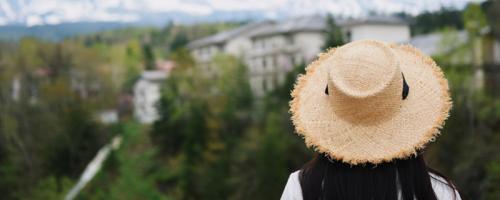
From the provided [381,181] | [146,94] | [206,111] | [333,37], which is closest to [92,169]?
[206,111]

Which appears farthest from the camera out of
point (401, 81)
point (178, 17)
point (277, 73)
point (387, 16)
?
point (178, 17)

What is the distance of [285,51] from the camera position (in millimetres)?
18828

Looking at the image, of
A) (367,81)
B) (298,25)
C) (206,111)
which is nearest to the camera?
(367,81)

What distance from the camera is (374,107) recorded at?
97 cm

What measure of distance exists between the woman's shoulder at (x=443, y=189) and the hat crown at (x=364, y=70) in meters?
0.23

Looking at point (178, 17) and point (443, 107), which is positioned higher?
point (443, 107)

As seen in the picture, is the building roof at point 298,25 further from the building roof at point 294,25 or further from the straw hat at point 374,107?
the straw hat at point 374,107

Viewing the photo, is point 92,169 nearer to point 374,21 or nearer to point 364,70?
point 374,21

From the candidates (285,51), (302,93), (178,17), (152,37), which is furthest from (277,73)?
(152,37)

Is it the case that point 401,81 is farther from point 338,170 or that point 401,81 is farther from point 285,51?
point 285,51

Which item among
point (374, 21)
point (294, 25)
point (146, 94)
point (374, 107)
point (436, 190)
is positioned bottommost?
point (146, 94)

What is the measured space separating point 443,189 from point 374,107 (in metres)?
0.22

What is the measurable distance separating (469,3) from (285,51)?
9263 mm

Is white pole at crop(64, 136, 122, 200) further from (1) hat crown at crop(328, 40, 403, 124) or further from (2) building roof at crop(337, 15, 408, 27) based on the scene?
(1) hat crown at crop(328, 40, 403, 124)
